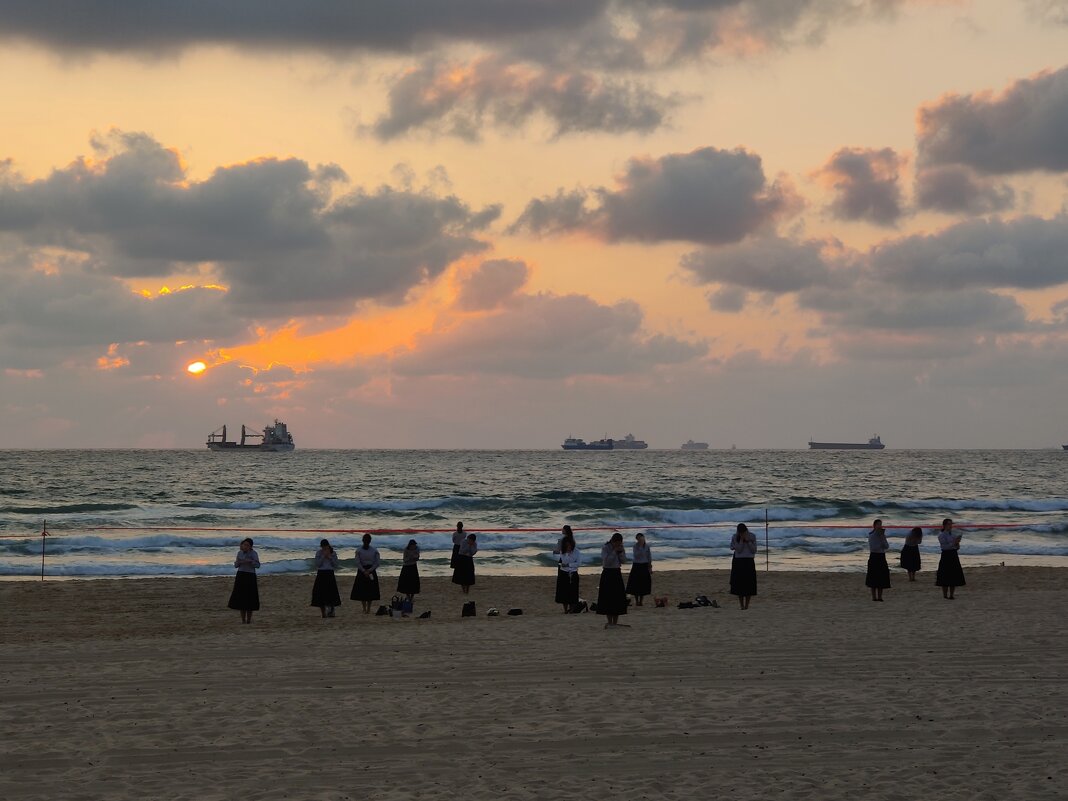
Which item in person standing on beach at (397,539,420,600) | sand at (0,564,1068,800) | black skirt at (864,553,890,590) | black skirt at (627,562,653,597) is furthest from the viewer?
person standing on beach at (397,539,420,600)

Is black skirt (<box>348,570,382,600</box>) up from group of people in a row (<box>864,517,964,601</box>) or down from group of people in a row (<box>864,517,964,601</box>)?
down

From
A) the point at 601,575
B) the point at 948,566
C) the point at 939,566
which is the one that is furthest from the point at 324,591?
the point at 948,566

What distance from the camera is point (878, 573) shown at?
23.0 metres

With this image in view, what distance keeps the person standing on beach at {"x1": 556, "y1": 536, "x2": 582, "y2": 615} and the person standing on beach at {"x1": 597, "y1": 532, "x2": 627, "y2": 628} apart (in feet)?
5.95

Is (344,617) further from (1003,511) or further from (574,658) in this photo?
(1003,511)

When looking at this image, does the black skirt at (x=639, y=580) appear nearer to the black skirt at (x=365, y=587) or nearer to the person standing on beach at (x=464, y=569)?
the person standing on beach at (x=464, y=569)

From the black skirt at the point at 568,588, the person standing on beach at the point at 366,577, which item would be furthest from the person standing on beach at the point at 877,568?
the person standing on beach at the point at 366,577

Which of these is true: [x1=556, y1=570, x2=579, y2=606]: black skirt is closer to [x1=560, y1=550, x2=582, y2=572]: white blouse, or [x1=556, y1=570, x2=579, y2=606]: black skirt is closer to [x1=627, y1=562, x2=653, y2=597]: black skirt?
[x1=560, y1=550, x2=582, y2=572]: white blouse

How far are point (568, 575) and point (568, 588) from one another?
0.27 meters

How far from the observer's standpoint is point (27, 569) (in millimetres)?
32156

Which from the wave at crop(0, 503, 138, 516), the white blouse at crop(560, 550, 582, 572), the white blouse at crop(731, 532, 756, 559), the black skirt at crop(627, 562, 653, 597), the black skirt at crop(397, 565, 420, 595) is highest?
the white blouse at crop(731, 532, 756, 559)

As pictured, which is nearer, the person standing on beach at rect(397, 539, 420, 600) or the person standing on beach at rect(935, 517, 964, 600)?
the person standing on beach at rect(935, 517, 964, 600)

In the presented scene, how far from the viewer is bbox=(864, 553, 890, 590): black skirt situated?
22859 mm

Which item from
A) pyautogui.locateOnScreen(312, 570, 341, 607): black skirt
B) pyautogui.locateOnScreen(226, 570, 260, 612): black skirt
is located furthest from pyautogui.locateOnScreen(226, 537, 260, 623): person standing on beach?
pyautogui.locateOnScreen(312, 570, 341, 607): black skirt
